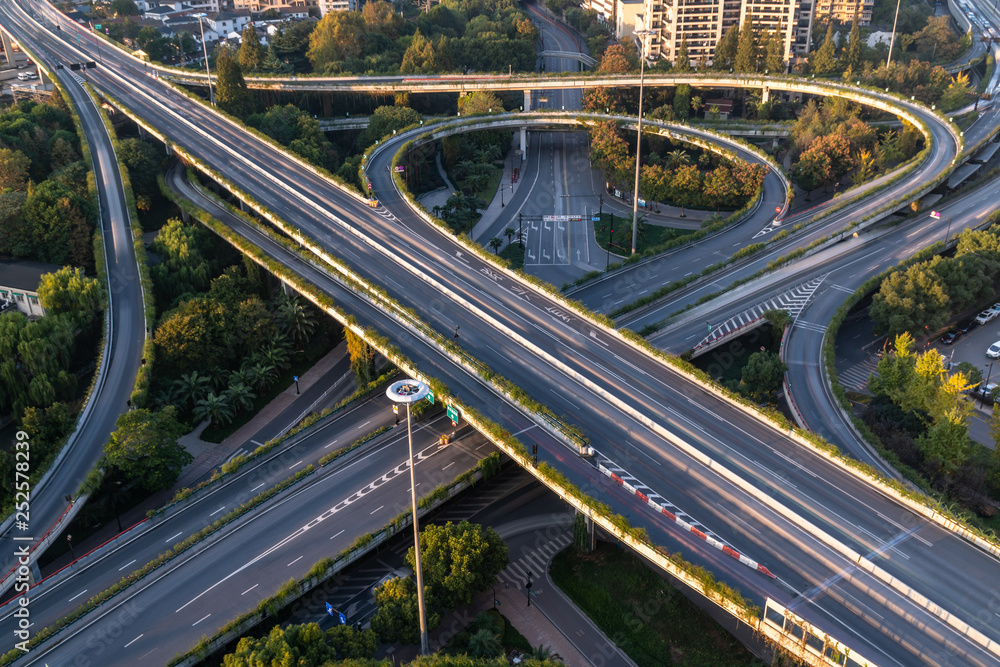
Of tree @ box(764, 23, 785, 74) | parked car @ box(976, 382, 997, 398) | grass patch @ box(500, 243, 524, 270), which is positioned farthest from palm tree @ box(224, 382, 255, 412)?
tree @ box(764, 23, 785, 74)

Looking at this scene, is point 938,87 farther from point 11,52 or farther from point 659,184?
point 11,52

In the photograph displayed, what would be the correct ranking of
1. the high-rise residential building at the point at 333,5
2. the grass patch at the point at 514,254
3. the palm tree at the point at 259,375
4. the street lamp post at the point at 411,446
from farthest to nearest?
the high-rise residential building at the point at 333,5
the grass patch at the point at 514,254
the palm tree at the point at 259,375
the street lamp post at the point at 411,446

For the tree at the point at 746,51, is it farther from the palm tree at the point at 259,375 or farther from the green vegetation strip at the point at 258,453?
the palm tree at the point at 259,375

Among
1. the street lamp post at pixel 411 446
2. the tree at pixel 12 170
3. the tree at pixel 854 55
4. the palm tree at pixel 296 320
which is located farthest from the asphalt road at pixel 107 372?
the tree at pixel 854 55

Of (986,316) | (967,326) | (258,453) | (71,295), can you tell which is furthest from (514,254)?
(986,316)

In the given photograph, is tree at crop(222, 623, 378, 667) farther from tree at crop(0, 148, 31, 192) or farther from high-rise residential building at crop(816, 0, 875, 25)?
high-rise residential building at crop(816, 0, 875, 25)

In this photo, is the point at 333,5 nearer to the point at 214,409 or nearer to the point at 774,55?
the point at 774,55

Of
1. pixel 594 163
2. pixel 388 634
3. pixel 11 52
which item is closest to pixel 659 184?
pixel 594 163
